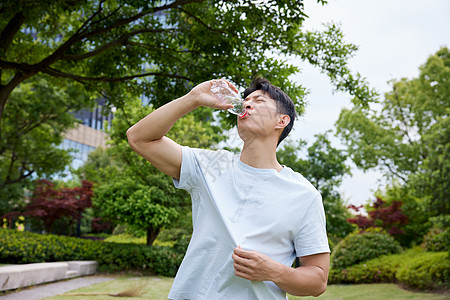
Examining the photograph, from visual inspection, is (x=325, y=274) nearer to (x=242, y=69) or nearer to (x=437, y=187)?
(x=242, y=69)

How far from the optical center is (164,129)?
1720mm

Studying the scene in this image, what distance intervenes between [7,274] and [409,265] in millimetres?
8165

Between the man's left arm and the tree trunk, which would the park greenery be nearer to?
the tree trunk

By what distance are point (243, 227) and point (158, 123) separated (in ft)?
1.87

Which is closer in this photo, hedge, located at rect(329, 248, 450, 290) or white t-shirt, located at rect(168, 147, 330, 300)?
white t-shirt, located at rect(168, 147, 330, 300)

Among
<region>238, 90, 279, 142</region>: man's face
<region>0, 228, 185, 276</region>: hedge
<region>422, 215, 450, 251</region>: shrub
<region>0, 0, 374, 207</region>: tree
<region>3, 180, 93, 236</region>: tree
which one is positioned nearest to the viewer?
<region>238, 90, 279, 142</region>: man's face

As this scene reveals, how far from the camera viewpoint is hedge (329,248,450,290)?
8352 mm

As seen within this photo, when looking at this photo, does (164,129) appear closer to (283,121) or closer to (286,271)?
(283,121)

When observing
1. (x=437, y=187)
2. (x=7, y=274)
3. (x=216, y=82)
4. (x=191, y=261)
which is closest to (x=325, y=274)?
(x=191, y=261)

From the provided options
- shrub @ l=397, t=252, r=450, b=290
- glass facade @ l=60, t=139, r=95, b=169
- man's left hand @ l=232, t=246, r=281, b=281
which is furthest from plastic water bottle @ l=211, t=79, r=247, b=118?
glass facade @ l=60, t=139, r=95, b=169

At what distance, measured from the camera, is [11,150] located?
13.5m

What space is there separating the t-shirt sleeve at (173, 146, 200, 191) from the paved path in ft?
19.6

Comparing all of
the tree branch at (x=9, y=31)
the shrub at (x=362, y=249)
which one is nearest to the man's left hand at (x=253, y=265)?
the tree branch at (x=9, y=31)

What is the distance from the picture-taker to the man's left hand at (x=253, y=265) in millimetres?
1501
